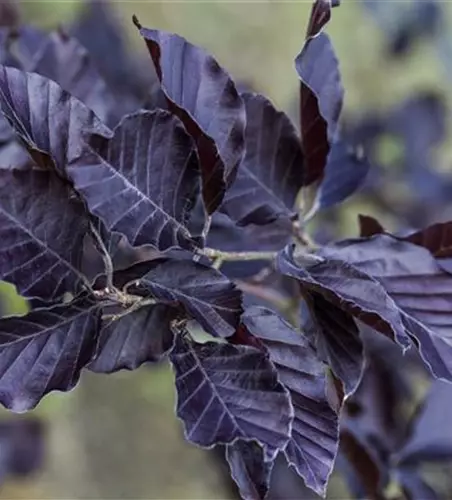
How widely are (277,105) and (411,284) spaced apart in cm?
161

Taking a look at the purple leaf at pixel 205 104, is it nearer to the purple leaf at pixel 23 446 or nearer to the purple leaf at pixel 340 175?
the purple leaf at pixel 340 175

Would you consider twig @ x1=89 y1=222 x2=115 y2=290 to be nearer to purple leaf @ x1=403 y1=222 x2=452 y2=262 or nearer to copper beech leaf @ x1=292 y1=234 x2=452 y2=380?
copper beech leaf @ x1=292 y1=234 x2=452 y2=380

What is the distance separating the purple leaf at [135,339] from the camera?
557 millimetres

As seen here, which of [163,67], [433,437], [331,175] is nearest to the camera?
[163,67]

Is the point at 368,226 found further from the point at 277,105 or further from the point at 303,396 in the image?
the point at 277,105

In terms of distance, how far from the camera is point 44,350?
1.75 ft

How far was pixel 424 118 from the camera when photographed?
161cm

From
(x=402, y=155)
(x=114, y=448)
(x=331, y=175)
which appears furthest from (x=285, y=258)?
(x=114, y=448)

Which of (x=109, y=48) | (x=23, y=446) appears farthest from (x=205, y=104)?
(x=23, y=446)

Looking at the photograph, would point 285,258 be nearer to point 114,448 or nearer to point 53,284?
point 53,284

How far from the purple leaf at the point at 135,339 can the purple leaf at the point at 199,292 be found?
0.07 feet

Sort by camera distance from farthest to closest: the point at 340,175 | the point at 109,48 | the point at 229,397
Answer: the point at 109,48
the point at 340,175
the point at 229,397

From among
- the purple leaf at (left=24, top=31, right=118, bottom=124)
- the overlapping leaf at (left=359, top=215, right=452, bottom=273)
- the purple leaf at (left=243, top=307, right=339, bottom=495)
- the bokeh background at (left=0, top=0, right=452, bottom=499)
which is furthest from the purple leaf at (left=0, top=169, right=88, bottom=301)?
the bokeh background at (left=0, top=0, right=452, bottom=499)

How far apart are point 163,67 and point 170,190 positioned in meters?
0.07
